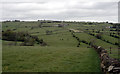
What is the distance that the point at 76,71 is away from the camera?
1153cm

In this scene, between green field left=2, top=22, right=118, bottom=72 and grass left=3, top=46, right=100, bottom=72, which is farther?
green field left=2, top=22, right=118, bottom=72

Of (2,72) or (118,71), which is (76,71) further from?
(2,72)

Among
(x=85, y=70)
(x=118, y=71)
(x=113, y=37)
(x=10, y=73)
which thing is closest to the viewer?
(x=118, y=71)

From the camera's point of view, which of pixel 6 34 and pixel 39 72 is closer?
pixel 39 72

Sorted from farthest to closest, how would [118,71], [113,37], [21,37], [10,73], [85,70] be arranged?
→ [113,37]
[21,37]
[85,70]
[10,73]
[118,71]

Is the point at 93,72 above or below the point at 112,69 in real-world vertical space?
below

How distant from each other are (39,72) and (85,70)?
360cm

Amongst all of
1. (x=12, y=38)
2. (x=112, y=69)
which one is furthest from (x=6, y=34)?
(x=112, y=69)

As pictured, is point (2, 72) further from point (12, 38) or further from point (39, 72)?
point (12, 38)

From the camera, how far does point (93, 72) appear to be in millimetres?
11281

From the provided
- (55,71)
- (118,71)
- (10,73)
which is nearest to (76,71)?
(55,71)

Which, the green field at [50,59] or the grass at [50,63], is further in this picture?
the green field at [50,59]

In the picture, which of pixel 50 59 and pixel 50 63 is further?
pixel 50 59

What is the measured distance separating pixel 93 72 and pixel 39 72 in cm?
406
